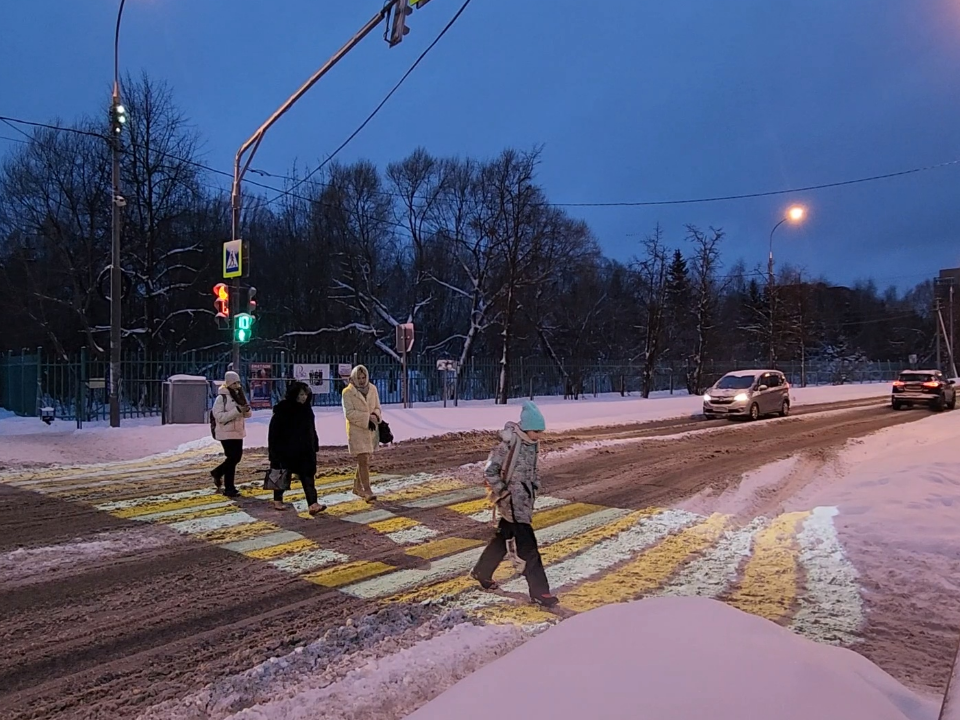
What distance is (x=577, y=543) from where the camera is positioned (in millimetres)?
7820

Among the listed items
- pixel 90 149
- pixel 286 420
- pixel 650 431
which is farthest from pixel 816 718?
pixel 90 149

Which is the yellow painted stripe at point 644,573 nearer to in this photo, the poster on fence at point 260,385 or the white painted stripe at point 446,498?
the white painted stripe at point 446,498

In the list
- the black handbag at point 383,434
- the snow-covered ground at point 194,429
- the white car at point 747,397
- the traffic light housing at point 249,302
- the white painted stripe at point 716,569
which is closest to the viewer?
the white painted stripe at point 716,569

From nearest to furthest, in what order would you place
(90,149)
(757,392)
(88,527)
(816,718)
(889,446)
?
(816,718) → (88,527) → (889,446) → (757,392) → (90,149)

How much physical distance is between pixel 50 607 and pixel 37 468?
8831 mm

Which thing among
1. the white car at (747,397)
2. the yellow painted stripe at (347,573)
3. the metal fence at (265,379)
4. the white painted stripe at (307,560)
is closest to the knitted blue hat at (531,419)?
the yellow painted stripe at (347,573)

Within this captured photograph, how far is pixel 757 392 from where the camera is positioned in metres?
24.7

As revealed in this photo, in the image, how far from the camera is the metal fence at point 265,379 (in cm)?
2241

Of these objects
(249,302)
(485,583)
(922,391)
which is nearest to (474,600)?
(485,583)

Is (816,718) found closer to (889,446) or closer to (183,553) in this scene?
(183,553)

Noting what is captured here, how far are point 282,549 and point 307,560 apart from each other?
500 millimetres

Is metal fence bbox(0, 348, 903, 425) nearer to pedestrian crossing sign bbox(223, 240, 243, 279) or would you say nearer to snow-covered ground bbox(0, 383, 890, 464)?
snow-covered ground bbox(0, 383, 890, 464)

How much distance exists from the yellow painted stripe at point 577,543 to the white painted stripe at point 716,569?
1139 mm

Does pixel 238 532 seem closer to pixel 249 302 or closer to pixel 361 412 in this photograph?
pixel 361 412
